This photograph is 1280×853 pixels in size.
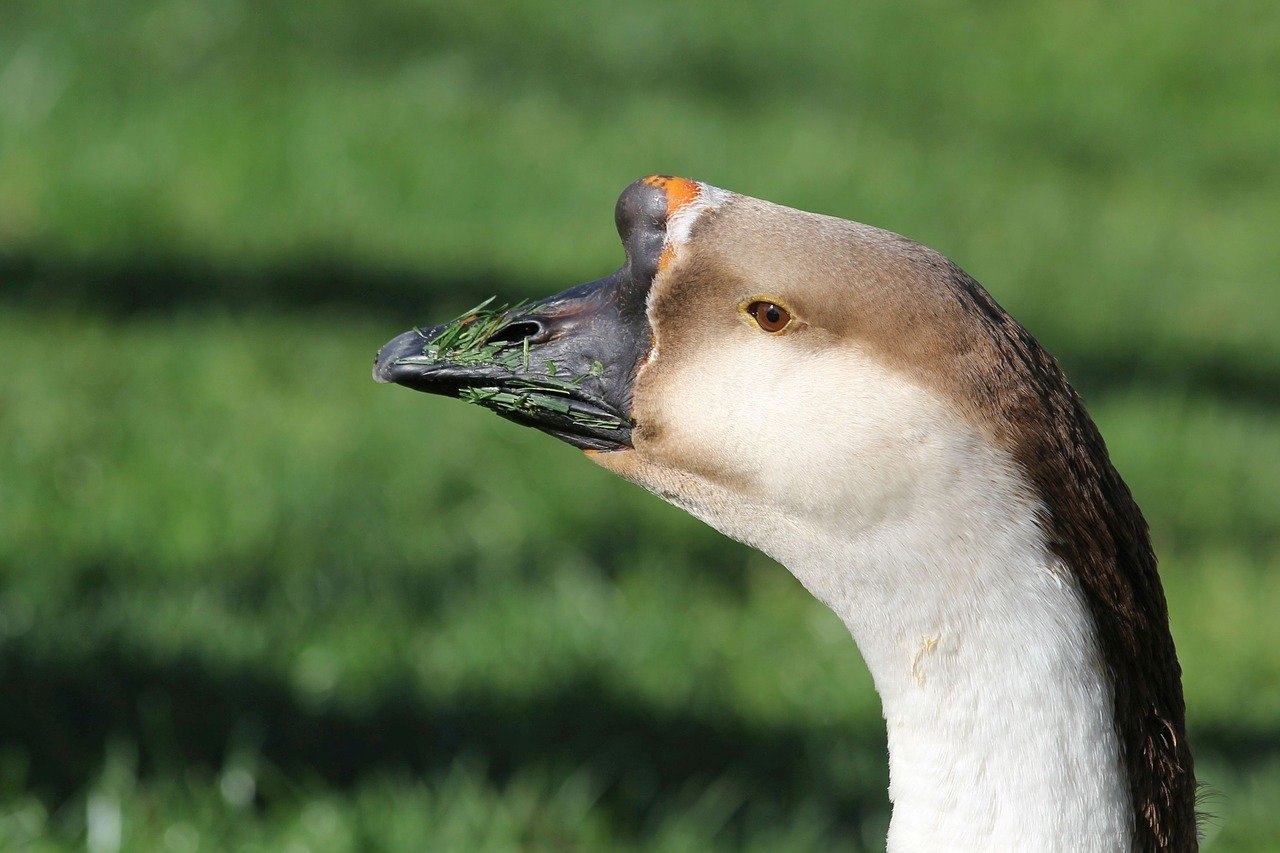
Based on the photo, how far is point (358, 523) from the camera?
4.49 metres

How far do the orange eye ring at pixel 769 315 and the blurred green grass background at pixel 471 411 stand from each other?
1.55 m

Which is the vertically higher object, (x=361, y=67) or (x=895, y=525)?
(x=895, y=525)

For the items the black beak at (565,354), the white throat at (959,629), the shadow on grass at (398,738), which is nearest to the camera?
the white throat at (959,629)

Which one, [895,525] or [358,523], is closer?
[895,525]

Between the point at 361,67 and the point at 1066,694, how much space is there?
707 centimetres

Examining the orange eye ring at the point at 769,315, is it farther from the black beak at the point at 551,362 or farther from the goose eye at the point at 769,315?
the black beak at the point at 551,362

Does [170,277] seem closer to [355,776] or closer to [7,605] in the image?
[7,605]

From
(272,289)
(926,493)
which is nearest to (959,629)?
(926,493)

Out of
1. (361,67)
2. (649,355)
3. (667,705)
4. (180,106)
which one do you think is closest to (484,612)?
(667,705)

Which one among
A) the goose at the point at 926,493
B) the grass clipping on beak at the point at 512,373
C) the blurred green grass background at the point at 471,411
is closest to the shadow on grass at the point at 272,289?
the blurred green grass background at the point at 471,411

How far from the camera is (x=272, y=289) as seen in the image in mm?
5977

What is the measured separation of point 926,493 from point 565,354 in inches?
23.0

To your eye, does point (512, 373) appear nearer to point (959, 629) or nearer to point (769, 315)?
point (769, 315)

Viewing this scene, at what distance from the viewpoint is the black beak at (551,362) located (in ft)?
7.11
